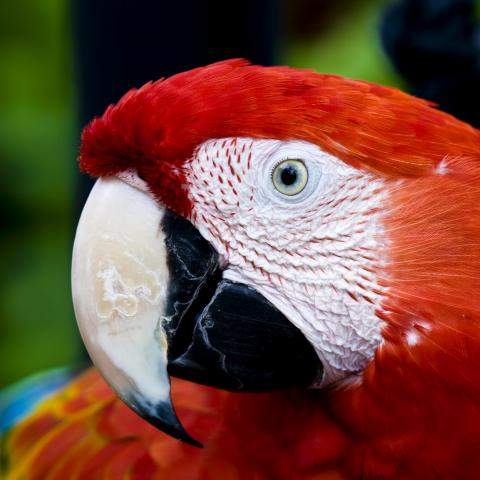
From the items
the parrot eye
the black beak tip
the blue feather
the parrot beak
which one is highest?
the parrot eye

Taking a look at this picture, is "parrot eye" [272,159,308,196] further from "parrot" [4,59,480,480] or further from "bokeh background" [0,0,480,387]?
"bokeh background" [0,0,480,387]

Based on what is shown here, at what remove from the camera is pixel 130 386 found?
33.7 inches

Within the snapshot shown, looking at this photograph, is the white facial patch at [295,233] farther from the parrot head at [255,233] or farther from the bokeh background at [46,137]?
the bokeh background at [46,137]

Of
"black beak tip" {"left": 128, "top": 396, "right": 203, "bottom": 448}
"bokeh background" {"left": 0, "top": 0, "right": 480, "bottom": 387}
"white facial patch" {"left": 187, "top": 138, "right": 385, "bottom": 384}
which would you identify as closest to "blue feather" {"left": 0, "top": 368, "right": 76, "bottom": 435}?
"bokeh background" {"left": 0, "top": 0, "right": 480, "bottom": 387}

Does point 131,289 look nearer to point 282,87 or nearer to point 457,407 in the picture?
point 282,87

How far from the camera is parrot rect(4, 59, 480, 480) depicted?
85 centimetres

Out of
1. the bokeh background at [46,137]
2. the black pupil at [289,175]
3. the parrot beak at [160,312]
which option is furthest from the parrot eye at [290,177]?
the bokeh background at [46,137]

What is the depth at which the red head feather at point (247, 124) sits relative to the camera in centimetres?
85

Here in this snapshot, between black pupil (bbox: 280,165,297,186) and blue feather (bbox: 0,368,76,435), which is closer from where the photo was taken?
black pupil (bbox: 280,165,297,186)

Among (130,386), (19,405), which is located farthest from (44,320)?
(130,386)

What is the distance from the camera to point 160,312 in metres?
0.84

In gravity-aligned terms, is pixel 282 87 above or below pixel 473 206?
above

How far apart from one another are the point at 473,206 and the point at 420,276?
0.10 meters

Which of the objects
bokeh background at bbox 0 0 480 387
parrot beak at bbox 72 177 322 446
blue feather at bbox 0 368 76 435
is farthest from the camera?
bokeh background at bbox 0 0 480 387
